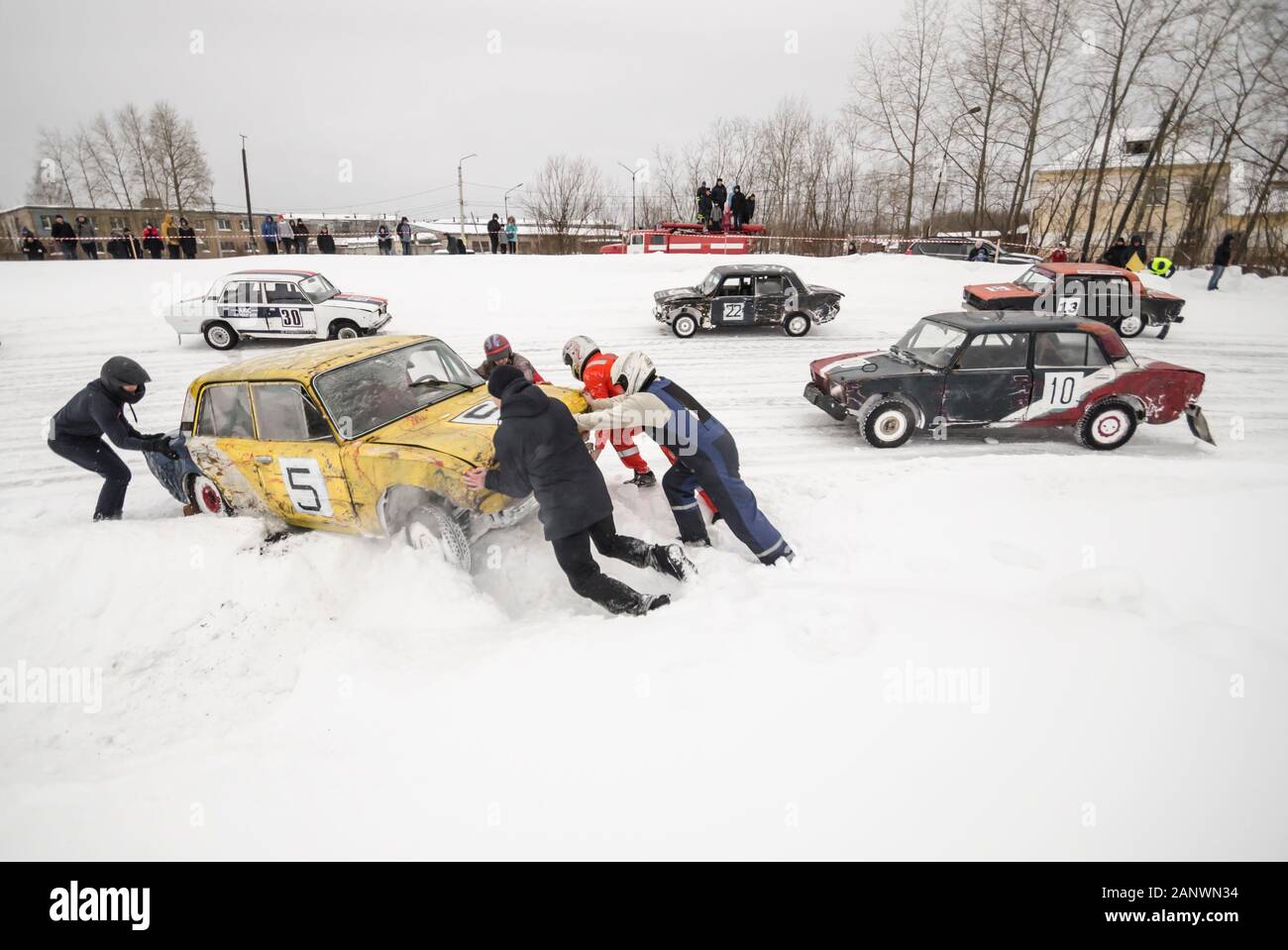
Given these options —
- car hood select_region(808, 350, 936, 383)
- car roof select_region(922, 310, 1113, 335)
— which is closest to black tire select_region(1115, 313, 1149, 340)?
car roof select_region(922, 310, 1113, 335)

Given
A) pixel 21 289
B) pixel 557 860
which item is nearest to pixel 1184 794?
pixel 557 860

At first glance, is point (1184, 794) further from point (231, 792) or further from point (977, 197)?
point (977, 197)

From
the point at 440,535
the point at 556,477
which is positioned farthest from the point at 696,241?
Result: the point at 556,477

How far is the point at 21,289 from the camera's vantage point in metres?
17.9

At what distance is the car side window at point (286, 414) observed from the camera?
463cm

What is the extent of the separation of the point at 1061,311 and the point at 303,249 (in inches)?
1074

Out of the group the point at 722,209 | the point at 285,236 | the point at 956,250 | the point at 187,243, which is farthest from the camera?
the point at 956,250

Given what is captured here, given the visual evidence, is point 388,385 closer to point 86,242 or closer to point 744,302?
point 744,302

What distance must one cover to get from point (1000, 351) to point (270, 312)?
13189mm

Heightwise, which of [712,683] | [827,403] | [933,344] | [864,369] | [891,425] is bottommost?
[712,683]

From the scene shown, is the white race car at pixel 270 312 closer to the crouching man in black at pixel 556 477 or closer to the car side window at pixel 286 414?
the car side window at pixel 286 414

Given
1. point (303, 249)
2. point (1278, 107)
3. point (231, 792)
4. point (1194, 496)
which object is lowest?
point (231, 792)

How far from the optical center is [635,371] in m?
4.51

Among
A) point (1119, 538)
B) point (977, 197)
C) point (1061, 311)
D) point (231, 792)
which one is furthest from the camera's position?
point (977, 197)
